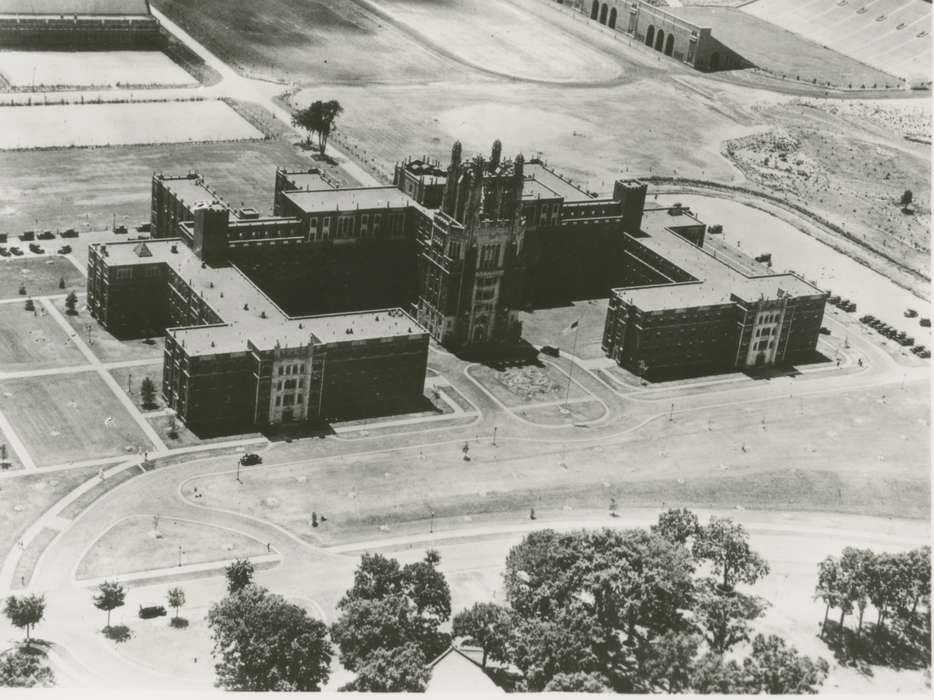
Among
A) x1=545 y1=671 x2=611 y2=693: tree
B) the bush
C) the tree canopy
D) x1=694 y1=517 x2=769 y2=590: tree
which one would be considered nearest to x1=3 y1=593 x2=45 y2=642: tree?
the bush

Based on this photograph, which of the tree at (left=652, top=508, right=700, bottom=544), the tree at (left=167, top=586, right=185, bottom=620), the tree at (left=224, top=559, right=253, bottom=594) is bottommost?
the tree at (left=167, top=586, right=185, bottom=620)

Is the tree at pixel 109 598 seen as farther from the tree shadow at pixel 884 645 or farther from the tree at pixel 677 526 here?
the tree shadow at pixel 884 645

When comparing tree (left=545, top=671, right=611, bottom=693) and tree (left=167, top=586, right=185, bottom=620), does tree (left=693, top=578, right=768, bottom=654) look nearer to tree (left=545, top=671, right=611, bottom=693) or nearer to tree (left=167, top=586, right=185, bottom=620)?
tree (left=545, top=671, right=611, bottom=693)

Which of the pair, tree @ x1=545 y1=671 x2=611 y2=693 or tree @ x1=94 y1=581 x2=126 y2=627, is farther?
tree @ x1=94 y1=581 x2=126 y2=627

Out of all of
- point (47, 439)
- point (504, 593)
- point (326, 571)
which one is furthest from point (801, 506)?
point (47, 439)

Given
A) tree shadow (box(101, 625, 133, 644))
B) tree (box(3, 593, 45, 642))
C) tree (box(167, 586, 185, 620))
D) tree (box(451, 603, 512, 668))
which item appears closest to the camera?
tree (box(3, 593, 45, 642))
